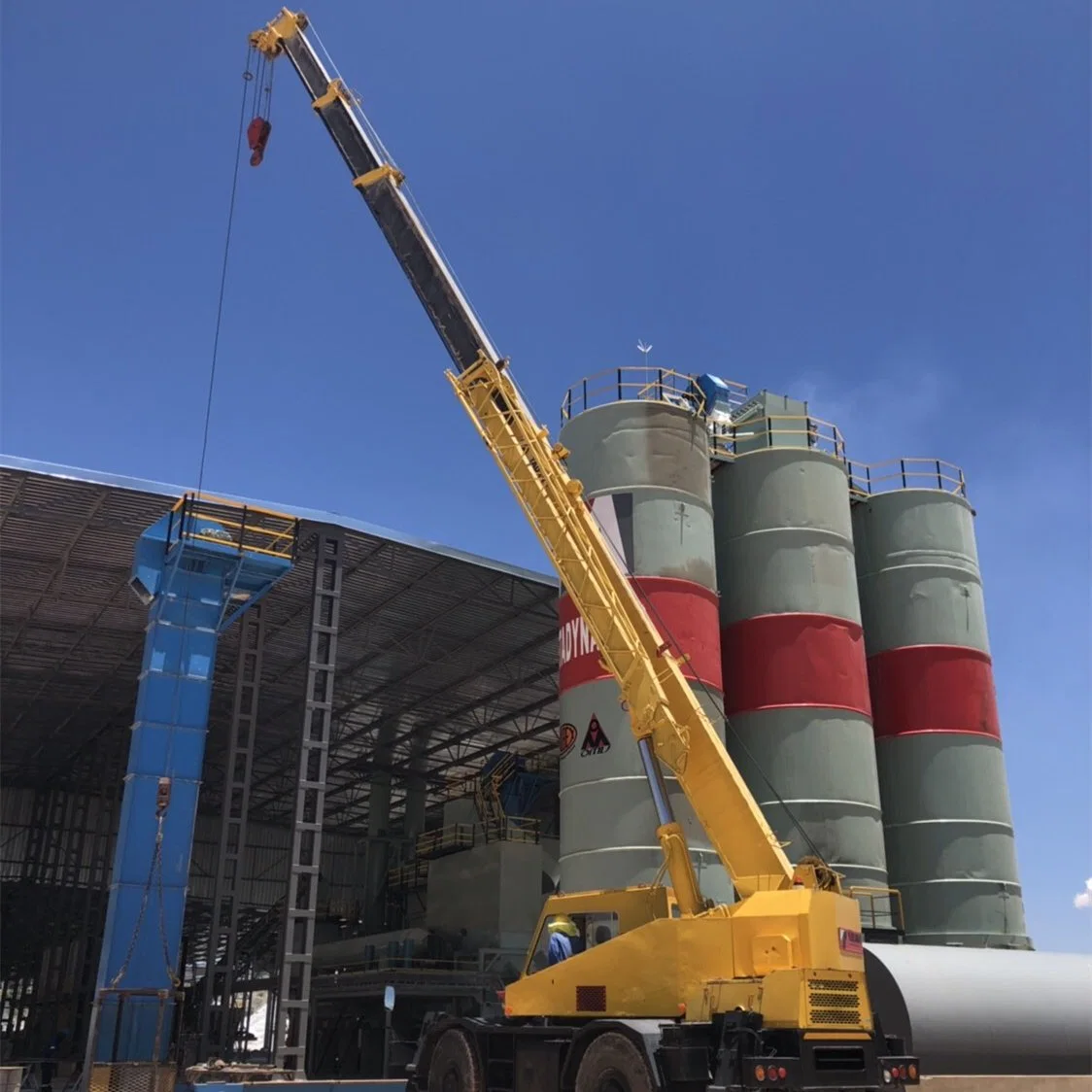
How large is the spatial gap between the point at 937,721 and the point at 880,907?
538 centimetres

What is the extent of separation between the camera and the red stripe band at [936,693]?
29125 mm

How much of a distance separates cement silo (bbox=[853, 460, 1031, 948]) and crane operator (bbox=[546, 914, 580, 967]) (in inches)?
596

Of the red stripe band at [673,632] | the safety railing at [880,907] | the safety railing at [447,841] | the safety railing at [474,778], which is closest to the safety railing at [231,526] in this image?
the red stripe band at [673,632]

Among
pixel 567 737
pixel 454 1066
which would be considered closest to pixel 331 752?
pixel 567 737

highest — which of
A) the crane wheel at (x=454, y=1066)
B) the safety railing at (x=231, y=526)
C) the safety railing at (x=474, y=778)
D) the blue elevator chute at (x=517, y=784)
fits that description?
the safety railing at (x=231, y=526)

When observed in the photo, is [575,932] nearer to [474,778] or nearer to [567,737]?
[567,737]

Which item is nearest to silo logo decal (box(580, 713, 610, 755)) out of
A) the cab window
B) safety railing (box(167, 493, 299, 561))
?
the cab window

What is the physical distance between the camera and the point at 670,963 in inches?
547

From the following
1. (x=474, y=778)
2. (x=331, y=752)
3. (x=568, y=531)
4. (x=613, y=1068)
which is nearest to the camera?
(x=613, y=1068)

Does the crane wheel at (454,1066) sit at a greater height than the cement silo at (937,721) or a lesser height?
lesser

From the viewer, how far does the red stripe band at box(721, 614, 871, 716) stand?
2680 centimetres

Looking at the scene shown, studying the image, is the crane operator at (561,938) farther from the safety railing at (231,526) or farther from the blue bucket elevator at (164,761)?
the safety railing at (231,526)

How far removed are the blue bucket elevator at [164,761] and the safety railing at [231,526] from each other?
34mm

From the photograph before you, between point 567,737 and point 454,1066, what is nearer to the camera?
point 454,1066
